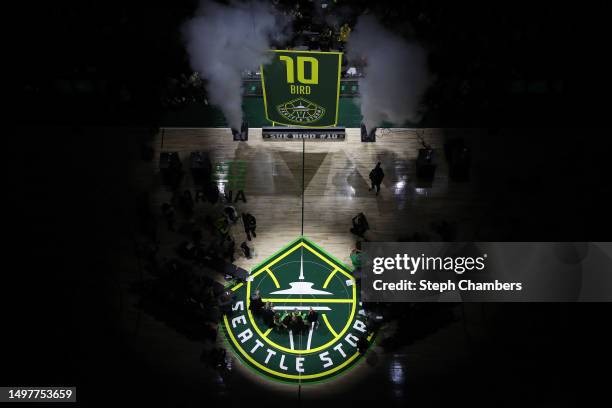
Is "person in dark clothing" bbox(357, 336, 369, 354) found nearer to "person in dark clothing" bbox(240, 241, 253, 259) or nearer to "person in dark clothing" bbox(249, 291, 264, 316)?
"person in dark clothing" bbox(249, 291, 264, 316)

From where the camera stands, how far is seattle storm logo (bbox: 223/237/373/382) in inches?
415

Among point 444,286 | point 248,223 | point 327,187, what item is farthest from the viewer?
point 327,187

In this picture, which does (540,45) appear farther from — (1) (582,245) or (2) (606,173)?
(1) (582,245)

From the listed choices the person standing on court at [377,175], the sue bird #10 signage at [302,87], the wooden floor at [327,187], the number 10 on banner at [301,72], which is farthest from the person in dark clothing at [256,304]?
the number 10 on banner at [301,72]

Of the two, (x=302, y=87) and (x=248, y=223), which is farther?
(x=248, y=223)

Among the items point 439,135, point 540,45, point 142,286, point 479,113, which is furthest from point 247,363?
point 540,45

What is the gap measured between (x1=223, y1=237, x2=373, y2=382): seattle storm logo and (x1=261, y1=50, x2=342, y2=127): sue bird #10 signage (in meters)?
2.95

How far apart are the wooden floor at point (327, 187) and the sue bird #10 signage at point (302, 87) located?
3.25 feet

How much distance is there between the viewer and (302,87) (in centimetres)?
1124

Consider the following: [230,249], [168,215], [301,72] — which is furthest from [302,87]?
[168,215]

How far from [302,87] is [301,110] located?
0.68 metres

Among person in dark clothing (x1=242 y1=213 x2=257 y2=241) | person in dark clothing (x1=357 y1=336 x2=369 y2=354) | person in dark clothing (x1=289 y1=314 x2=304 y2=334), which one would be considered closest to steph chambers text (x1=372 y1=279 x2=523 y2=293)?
person in dark clothing (x1=357 y1=336 x2=369 y2=354)

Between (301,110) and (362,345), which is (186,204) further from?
(362,345)

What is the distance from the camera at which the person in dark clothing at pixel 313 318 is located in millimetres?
10750
